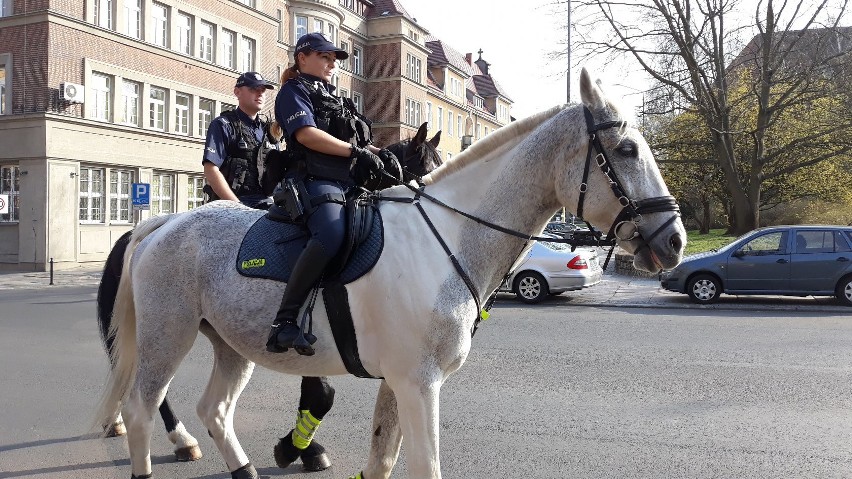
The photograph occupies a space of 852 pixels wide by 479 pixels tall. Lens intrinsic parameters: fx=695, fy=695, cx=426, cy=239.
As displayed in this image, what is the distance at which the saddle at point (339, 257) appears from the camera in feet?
11.0

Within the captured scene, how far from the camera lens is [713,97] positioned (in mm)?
28953

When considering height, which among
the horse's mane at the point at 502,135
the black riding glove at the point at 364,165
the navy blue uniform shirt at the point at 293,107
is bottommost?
the black riding glove at the point at 364,165

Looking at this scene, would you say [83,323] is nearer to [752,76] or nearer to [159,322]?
[159,322]

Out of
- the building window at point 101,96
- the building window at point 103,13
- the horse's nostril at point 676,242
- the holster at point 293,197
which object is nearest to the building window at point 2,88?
the building window at point 101,96

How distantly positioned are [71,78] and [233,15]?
1068 centimetres

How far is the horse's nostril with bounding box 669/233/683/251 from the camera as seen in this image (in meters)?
3.03

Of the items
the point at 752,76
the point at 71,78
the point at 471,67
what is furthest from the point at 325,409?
the point at 471,67

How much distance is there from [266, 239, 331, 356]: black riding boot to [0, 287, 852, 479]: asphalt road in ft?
5.54

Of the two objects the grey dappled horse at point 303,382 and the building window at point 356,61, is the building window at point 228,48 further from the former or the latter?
the grey dappled horse at point 303,382

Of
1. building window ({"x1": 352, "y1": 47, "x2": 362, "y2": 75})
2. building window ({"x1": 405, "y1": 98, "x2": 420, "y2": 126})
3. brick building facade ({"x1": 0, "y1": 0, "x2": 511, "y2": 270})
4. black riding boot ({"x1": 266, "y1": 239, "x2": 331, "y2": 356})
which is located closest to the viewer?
black riding boot ({"x1": 266, "y1": 239, "x2": 331, "y2": 356})

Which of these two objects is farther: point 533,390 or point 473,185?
point 533,390

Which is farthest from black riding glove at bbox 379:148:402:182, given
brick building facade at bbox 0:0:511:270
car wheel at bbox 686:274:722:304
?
brick building facade at bbox 0:0:511:270

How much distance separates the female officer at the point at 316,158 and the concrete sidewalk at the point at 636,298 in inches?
529

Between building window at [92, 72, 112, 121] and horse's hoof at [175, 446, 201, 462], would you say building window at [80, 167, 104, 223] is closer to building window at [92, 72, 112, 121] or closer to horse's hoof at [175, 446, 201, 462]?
building window at [92, 72, 112, 121]
